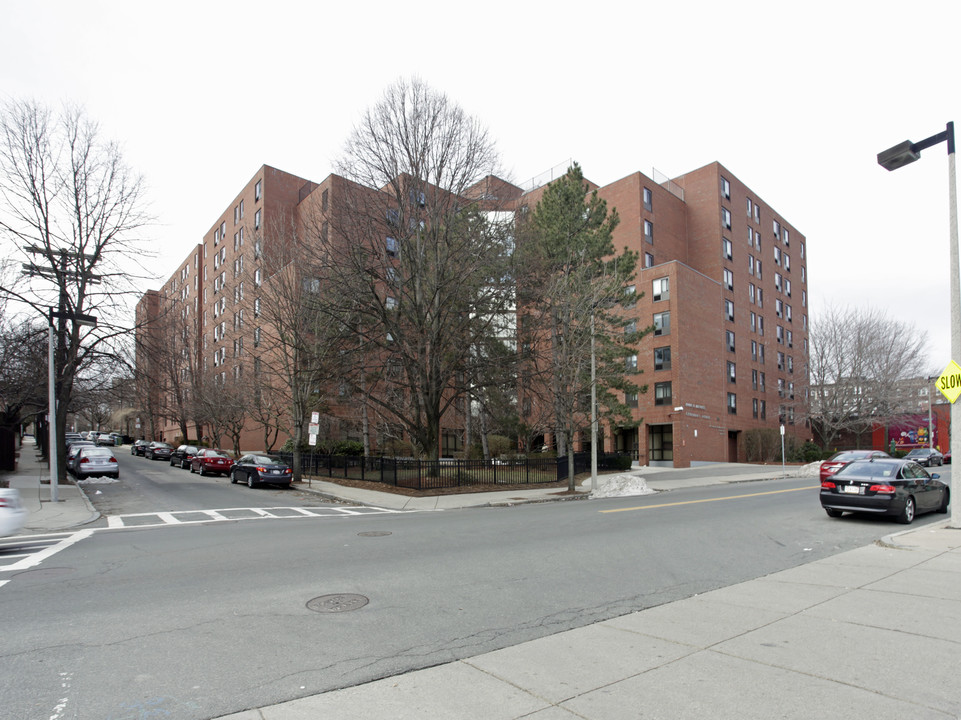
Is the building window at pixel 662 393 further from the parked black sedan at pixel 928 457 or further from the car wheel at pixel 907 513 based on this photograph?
the car wheel at pixel 907 513

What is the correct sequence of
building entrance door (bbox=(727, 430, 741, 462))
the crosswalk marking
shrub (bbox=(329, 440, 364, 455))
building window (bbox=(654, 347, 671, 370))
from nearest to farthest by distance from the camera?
the crosswalk marking < shrub (bbox=(329, 440, 364, 455)) < building window (bbox=(654, 347, 671, 370)) < building entrance door (bbox=(727, 430, 741, 462))

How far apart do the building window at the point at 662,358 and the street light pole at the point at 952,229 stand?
32688 millimetres

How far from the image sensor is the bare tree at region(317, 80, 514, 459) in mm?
23203

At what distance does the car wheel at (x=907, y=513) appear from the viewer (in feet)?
42.9

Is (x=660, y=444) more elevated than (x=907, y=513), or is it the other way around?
(x=907, y=513)

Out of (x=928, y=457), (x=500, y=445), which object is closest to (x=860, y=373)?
(x=928, y=457)

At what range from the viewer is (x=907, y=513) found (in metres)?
13.2

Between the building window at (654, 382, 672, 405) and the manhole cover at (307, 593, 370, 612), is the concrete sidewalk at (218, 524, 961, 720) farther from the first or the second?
the building window at (654, 382, 672, 405)

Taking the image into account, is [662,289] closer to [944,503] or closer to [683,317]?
[683,317]

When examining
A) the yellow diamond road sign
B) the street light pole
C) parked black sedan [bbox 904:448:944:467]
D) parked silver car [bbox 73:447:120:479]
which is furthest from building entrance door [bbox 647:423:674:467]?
parked silver car [bbox 73:447:120:479]

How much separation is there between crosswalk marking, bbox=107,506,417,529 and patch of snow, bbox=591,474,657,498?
28.6 feet

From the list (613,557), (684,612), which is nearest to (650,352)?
(613,557)

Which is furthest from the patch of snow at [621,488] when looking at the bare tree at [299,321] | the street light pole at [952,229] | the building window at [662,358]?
the building window at [662,358]

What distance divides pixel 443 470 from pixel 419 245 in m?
8.98
